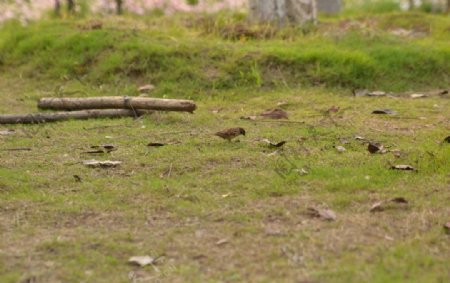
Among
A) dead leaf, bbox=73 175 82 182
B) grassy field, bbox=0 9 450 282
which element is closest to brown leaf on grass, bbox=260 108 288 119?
grassy field, bbox=0 9 450 282

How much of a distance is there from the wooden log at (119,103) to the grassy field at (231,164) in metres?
0.15

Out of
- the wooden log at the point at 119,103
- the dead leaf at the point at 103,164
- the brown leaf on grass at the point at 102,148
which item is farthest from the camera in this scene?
the wooden log at the point at 119,103

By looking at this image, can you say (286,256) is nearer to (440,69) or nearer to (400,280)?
(400,280)

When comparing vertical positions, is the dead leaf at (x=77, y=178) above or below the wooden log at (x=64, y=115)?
above

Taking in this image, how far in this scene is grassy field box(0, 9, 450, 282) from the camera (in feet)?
10.4

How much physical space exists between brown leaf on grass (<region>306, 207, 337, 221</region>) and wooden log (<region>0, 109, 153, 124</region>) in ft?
9.23

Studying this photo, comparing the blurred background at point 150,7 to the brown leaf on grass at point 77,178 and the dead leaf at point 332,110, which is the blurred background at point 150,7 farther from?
the brown leaf on grass at point 77,178

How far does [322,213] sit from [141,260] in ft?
3.14

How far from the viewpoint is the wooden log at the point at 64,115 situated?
6.14 m

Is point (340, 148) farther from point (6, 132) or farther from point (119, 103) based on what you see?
point (6, 132)

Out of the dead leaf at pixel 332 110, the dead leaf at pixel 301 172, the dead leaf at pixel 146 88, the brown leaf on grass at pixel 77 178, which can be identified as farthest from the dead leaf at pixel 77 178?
the dead leaf at pixel 146 88

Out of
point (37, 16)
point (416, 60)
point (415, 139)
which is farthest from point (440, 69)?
point (37, 16)

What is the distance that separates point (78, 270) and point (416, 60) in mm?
5797

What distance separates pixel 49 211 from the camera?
3.83m
